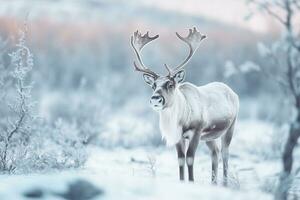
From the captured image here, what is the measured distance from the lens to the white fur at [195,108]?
796cm

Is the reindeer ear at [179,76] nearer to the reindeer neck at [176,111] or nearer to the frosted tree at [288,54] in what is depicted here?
the reindeer neck at [176,111]

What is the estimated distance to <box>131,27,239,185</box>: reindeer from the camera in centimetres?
786

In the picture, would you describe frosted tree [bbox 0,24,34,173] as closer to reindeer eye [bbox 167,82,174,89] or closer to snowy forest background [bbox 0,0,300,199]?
snowy forest background [bbox 0,0,300,199]

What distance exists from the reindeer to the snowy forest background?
1.25ft

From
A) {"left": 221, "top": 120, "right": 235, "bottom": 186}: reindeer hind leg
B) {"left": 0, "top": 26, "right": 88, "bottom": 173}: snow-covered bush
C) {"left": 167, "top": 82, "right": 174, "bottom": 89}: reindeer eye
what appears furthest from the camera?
{"left": 221, "top": 120, "right": 235, "bottom": 186}: reindeer hind leg

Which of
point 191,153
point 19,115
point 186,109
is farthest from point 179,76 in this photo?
point 19,115

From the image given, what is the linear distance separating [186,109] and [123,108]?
568 inches

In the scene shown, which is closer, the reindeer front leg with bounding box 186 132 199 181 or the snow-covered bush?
the reindeer front leg with bounding box 186 132 199 181

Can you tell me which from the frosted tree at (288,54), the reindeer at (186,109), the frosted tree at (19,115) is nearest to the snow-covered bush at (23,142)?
the frosted tree at (19,115)

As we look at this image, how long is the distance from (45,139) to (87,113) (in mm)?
2831

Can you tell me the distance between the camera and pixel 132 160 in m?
11.0

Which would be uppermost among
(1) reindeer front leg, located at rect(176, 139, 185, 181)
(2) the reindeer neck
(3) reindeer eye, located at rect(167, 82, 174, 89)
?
(3) reindeer eye, located at rect(167, 82, 174, 89)

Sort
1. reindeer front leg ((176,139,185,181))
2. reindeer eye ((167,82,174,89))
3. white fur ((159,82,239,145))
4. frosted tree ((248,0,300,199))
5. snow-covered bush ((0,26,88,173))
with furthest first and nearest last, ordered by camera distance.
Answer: snow-covered bush ((0,26,88,173))
reindeer front leg ((176,139,185,181))
white fur ((159,82,239,145))
reindeer eye ((167,82,174,89))
frosted tree ((248,0,300,199))

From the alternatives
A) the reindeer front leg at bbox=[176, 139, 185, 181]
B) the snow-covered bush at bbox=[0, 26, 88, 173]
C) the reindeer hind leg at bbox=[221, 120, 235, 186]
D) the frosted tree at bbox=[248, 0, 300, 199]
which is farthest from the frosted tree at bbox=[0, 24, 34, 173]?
the frosted tree at bbox=[248, 0, 300, 199]
